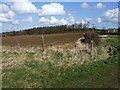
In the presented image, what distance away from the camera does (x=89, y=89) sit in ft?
36.9

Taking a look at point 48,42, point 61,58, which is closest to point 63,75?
point 61,58

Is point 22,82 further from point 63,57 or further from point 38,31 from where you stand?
point 38,31

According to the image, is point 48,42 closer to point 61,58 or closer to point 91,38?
point 91,38

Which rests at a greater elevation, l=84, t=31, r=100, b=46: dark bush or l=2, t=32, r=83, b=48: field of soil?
l=84, t=31, r=100, b=46: dark bush

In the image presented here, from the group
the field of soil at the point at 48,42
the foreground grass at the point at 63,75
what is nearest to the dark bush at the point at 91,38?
the field of soil at the point at 48,42

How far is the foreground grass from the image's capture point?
38.5ft

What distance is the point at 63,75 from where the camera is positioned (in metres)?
12.7

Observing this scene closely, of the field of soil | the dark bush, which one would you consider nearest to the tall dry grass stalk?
the dark bush

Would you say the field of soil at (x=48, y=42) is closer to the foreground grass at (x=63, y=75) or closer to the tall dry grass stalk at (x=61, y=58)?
the tall dry grass stalk at (x=61, y=58)

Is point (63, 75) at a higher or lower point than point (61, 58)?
lower

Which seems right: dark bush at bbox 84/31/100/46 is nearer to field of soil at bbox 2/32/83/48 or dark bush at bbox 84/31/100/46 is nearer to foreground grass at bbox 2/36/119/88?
field of soil at bbox 2/32/83/48

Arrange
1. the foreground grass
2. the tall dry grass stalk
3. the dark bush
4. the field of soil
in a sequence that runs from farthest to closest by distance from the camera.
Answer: the field of soil
the dark bush
the tall dry grass stalk
the foreground grass

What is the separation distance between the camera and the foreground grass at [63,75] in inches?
462

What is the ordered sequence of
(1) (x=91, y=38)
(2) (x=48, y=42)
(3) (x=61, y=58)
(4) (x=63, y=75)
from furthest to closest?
(2) (x=48, y=42), (1) (x=91, y=38), (3) (x=61, y=58), (4) (x=63, y=75)
